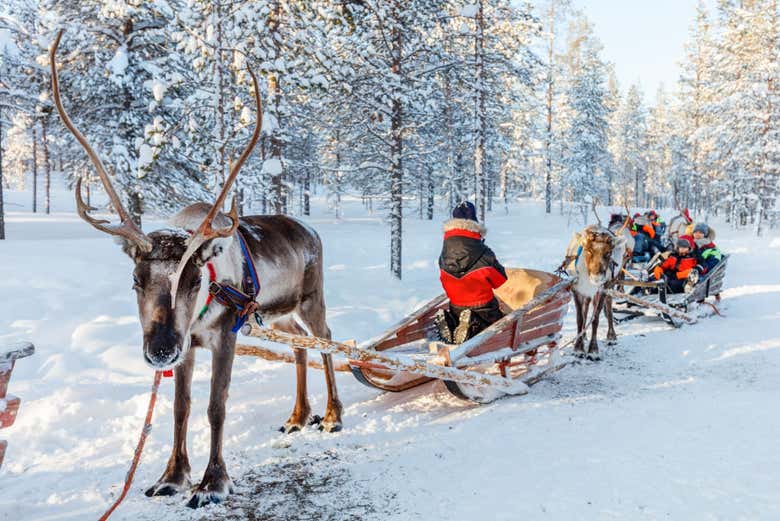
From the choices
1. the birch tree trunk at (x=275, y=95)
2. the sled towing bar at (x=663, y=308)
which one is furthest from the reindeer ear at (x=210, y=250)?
the birch tree trunk at (x=275, y=95)

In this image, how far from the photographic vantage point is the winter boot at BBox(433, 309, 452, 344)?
A: 6.29 metres

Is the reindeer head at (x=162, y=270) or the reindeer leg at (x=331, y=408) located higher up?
the reindeer head at (x=162, y=270)

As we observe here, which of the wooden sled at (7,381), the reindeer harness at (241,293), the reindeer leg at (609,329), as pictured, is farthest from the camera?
the reindeer leg at (609,329)

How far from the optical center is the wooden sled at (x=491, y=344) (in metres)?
5.32

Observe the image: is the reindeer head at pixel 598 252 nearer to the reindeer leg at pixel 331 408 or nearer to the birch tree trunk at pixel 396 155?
the reindeer leg at pixel 331 408

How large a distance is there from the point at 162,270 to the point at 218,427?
54.4 inches

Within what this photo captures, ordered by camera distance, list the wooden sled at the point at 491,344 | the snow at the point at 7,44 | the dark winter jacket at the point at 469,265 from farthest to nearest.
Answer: the snow at the point at 7,44 < the dark winter jacket at the point at 469,265 < the wooden sled at the point at 491,344

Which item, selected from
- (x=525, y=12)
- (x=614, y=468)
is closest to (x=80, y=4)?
(x=525, y=12)

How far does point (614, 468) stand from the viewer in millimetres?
4023

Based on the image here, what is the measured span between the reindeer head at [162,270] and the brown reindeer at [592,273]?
559 centimetres

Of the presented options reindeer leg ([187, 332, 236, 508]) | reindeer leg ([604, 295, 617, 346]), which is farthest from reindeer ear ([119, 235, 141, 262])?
reindeer leg ([604, 295, 617, 346])

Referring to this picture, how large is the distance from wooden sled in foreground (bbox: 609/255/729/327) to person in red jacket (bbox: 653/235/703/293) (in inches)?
10.3

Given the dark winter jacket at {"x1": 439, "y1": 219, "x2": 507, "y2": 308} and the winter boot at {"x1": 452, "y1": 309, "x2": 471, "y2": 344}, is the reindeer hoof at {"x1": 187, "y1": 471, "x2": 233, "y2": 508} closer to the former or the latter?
the winter boot at {"x1": 452, "y1": 309, "x2": 471, "y2": 344}

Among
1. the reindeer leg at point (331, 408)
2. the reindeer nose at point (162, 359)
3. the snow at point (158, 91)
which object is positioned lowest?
the reindeer leg at point (331, 408)
